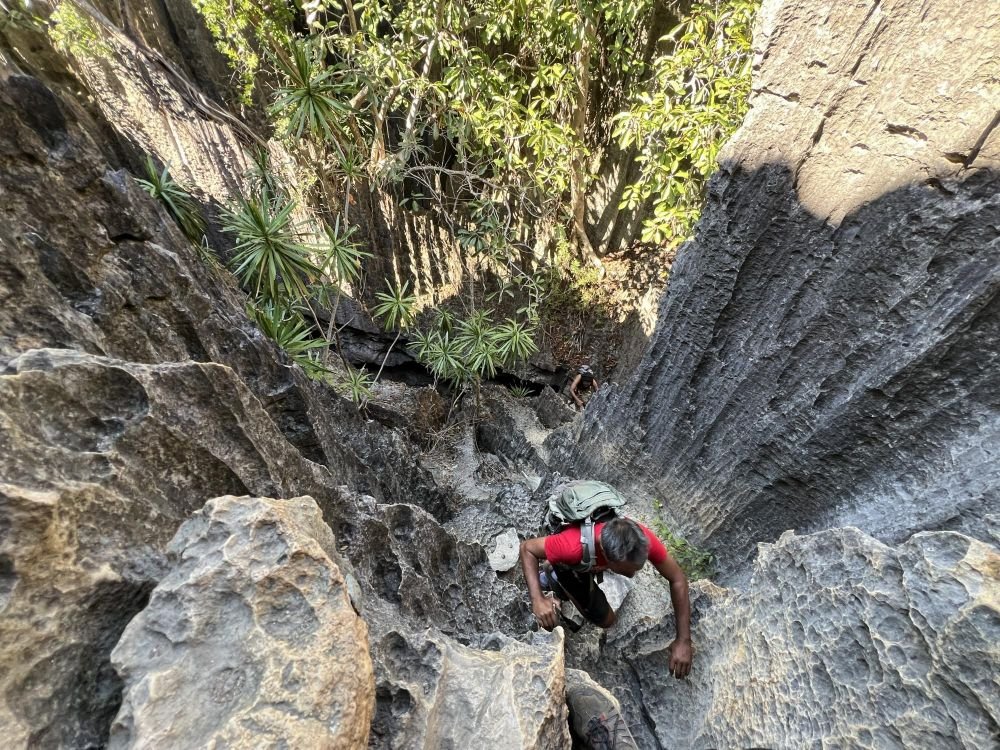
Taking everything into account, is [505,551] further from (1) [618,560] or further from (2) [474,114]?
(2) [474,114]

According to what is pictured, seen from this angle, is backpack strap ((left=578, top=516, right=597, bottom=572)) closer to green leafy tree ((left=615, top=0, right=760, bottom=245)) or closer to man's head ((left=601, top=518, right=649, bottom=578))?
man's head ((left=601, top=518, right=649, bottom=578))

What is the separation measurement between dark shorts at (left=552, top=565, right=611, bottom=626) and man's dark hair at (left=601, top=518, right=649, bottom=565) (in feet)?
2.40

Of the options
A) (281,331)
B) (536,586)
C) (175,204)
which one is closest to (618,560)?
(536,586)

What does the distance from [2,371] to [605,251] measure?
300 inches

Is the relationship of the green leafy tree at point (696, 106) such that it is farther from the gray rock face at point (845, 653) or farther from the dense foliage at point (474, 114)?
the gray rock face at point (845, 653)

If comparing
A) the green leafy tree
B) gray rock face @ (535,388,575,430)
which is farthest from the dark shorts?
gray rock face @ (535,388,575,430)

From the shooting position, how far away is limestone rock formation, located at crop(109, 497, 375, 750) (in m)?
0.98

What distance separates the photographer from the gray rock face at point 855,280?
2.02 m

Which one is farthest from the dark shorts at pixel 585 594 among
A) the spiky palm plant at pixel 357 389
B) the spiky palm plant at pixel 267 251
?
the spiky palm plant at pixel 267 251

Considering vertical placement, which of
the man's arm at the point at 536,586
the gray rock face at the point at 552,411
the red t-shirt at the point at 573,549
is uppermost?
the red t-shirt at the point at 573,549

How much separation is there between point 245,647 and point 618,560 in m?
1.77

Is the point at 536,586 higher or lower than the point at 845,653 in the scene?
lower

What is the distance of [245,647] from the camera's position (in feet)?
3.59

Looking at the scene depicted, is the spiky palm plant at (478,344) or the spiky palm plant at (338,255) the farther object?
the spiky palm plant at (478,344)
